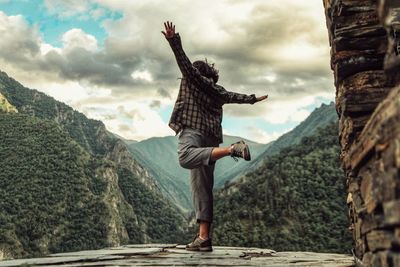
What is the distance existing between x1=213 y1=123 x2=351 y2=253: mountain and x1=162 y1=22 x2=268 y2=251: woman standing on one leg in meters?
36.1

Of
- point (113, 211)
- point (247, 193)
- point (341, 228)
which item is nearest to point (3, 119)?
point (113, 211)

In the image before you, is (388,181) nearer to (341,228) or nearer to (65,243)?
(341,228)

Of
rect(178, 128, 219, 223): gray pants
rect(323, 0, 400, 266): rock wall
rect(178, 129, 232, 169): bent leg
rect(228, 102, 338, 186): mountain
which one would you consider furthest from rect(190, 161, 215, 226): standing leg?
rect(228, 102, 338, 186): mountain

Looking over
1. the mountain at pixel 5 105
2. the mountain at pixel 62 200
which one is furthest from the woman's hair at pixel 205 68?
the mountain at pixel 5 105

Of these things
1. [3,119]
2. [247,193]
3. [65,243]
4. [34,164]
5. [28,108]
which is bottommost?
[65,243]

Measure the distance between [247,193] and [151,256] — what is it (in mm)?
52620

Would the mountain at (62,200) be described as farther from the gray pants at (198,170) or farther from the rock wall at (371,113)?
the rock wall at (371,113)

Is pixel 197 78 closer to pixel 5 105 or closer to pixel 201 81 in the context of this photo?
pixel 201 81

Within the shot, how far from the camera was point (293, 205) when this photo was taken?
51219 mm

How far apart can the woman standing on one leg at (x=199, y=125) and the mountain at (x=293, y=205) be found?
36.1m

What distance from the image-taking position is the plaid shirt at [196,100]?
5047 mm

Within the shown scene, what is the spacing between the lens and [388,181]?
5.80ft

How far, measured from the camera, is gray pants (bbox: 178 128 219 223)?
495 cm

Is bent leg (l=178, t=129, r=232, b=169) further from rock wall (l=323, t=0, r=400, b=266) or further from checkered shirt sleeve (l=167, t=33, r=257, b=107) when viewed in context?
rock wall (l=323, t=0, r=400, b=266)
